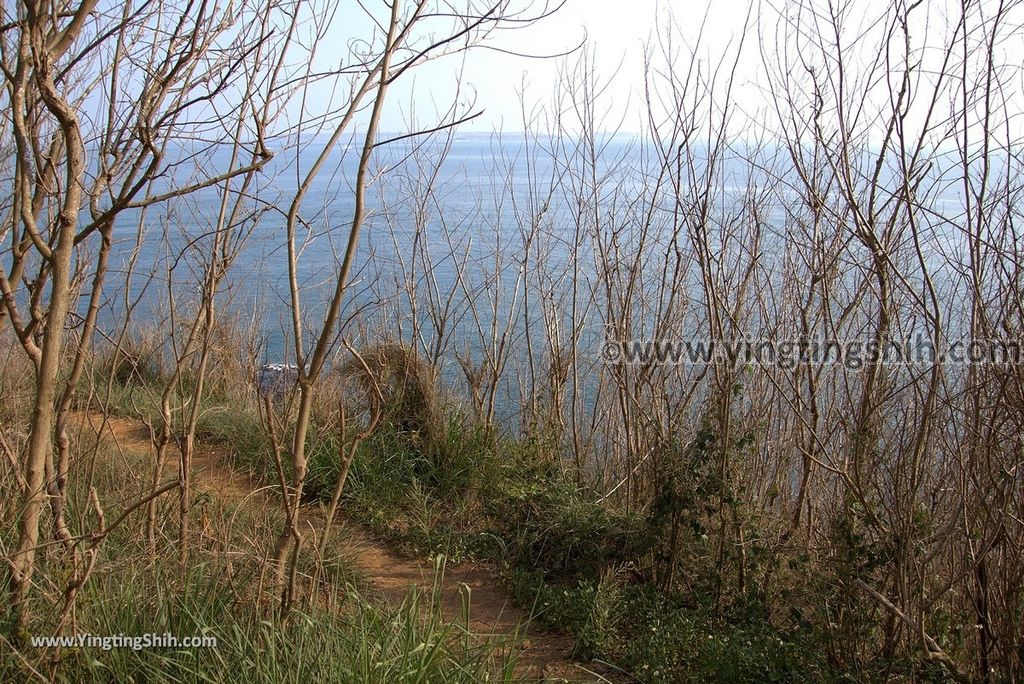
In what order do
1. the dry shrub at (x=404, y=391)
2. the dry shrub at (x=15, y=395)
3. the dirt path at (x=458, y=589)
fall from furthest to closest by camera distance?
1. the dry shrub at (x=404, y=391)
2. the dry shrub at (x=15, y=395)
3. the dirt path at (x=458, y=589)

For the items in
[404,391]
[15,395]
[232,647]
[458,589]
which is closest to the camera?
[232,647]

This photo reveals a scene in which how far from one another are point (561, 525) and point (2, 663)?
8.75 feet

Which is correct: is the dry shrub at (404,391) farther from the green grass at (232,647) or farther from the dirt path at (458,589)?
the green grass at (232,647)

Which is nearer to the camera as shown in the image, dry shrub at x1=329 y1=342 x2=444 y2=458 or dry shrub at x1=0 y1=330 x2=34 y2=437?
dry shrub at x1=0 y1=330 x2=34 y2=437

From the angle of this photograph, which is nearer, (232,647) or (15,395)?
(232,647)

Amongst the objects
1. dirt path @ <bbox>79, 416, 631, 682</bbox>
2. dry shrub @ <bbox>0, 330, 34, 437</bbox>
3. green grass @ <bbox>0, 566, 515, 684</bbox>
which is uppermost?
Answer: dry shrub @ <bbox>0, 330, 34, 437</bbox>

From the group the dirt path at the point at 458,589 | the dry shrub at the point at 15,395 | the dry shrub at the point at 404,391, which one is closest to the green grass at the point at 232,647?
Result: the dirt path at the point at 458,589

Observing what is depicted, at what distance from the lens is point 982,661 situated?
9.55 ft

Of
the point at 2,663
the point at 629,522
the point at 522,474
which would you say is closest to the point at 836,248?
the point at 629,522

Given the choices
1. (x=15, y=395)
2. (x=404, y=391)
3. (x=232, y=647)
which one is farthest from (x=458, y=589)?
(x=15, y=395)

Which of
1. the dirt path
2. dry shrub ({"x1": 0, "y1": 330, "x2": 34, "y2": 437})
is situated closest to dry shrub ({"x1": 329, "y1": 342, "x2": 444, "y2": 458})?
the dirt path

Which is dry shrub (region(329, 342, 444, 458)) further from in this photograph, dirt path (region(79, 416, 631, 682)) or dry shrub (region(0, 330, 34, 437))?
dry shrub (region(0, 330, 34, 437))

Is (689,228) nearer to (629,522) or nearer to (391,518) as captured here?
(629,522)

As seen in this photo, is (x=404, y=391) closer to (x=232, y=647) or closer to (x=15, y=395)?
(x=15, y=395)
